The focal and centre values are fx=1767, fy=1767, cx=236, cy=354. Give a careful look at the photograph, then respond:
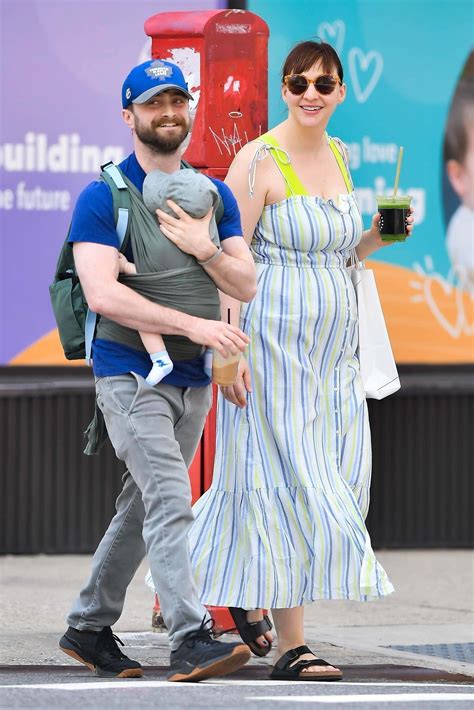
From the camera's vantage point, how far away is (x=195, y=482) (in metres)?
6.54

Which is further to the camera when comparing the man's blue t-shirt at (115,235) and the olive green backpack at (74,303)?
the olive green backpack at (74,303)

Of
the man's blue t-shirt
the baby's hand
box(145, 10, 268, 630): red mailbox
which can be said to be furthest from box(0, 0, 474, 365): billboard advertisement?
the baby's hand

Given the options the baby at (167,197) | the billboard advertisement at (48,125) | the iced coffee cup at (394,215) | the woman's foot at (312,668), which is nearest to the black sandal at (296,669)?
the woman's foot at (312,668)

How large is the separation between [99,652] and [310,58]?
206cm

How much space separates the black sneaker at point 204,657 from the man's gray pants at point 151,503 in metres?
0.03

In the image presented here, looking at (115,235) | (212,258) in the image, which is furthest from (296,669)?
(115,235)

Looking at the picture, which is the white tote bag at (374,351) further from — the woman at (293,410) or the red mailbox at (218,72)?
the red mailbox at (218,72)

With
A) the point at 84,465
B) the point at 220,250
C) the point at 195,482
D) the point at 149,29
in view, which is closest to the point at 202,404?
the point at 220,250

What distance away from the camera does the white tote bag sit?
593 cm

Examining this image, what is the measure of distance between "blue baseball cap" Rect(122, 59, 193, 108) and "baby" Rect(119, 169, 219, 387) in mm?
235

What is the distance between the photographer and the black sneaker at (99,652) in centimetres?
550

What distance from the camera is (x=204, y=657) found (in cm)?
503

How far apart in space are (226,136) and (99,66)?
2.40 m

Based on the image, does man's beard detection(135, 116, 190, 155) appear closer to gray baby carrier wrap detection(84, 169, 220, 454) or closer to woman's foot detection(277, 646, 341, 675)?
gray baby carrier wrap detection(84, 169, 220, 454)
